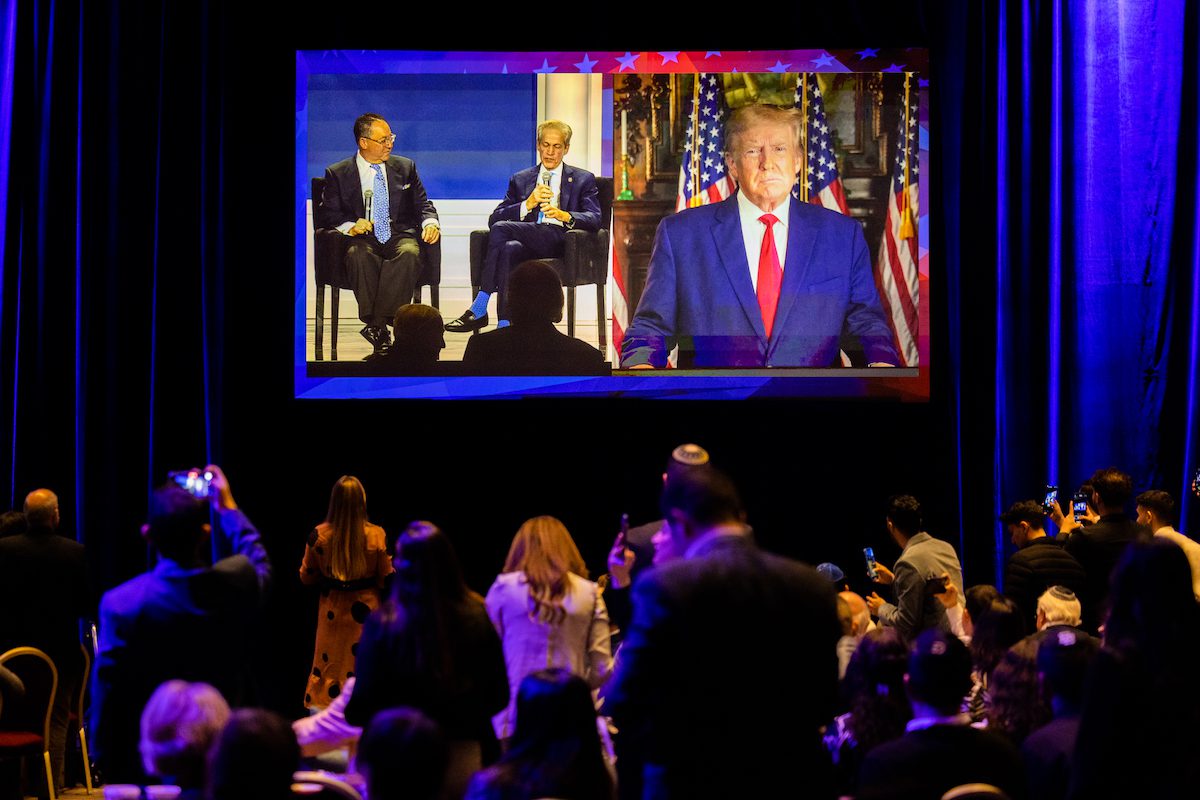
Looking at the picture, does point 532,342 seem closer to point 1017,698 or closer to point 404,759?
point 1017,698

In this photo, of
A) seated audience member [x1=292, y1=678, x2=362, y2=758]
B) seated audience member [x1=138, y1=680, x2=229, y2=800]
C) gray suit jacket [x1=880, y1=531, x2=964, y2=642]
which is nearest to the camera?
seated audience member [x1=138, y1=680, x2=229, y2=800]

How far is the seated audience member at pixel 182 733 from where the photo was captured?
3.10m

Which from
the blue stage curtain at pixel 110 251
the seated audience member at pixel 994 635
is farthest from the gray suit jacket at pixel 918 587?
the blue stage curtain at pixel 110 251

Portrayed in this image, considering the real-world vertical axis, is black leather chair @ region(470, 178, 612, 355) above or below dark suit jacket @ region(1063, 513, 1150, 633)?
above

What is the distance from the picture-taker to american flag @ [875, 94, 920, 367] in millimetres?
7754

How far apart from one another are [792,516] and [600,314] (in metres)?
1.62

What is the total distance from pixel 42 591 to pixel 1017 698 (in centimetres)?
410

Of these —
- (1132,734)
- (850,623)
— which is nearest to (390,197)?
(850,623)

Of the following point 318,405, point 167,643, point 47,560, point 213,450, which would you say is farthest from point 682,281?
point 167,643

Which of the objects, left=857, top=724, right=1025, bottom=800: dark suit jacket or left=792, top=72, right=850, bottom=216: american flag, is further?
left=792, top=72, right=850, bottom=216: american flag

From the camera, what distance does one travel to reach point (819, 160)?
783cm

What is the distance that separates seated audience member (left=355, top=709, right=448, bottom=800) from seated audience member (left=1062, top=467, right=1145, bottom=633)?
3.79 meters

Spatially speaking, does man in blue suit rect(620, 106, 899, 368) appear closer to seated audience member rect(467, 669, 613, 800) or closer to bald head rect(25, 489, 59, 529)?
bald head rect(25, 489, 59, 529)

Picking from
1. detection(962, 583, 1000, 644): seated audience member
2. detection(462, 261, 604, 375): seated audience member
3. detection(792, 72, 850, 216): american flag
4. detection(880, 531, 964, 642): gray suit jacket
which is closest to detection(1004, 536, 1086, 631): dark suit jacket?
detection(880, 531, 964, 642): gray suit jacket
